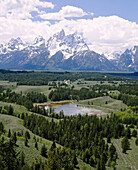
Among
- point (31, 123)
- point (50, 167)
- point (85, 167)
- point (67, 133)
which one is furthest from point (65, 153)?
point (31, 123)

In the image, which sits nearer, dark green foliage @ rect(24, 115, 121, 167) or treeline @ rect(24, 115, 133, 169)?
treeline @ rect(24, 115, 133, 169)

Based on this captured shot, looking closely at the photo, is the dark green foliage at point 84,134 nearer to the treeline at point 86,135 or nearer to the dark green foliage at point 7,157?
the treeline at point 86,135

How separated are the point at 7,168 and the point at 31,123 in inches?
2737

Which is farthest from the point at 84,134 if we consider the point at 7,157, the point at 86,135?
the point at 7,157

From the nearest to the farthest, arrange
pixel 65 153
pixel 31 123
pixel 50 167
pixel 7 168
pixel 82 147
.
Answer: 1. pixel 7 168
2. pixel 50 167
3. pixel 65 153
4. pixel 82 147
5. pixel 31 123

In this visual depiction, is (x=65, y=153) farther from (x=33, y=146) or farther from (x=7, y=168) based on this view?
(x=33, y=146)

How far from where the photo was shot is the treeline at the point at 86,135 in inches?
3595

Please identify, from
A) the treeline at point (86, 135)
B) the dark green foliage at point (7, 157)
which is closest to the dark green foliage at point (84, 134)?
the treeline at point (86, 135)

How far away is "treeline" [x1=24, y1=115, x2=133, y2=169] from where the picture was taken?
91312mm

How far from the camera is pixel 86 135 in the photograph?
370 ft

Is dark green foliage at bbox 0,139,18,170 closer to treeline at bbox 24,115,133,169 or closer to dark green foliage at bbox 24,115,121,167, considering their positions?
dark green foliage at bbox 24,115,121,167

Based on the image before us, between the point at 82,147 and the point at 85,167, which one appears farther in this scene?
the point at 82,147

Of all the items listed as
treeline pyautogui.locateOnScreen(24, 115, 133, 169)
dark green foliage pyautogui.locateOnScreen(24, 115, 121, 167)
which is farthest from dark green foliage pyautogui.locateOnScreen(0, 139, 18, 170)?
treeline pyautogui.locateOnScreen(24, 115, 133, 169)

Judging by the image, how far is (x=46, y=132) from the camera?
113938 mm
